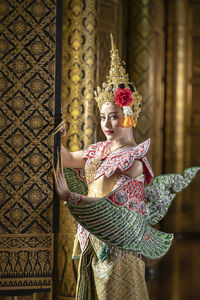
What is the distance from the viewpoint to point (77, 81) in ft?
12.0

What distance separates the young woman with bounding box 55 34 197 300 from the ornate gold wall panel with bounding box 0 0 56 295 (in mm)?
168

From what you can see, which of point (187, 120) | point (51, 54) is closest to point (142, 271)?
point (51, 54)

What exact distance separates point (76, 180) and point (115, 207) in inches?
20.3

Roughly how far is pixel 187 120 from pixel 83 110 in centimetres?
325

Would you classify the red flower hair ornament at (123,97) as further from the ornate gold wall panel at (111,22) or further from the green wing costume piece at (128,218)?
the ornate gold wall panel at (111,22)

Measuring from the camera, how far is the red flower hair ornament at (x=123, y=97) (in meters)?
2.60

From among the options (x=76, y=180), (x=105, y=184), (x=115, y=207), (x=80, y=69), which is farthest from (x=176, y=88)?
(x=115, y=207)

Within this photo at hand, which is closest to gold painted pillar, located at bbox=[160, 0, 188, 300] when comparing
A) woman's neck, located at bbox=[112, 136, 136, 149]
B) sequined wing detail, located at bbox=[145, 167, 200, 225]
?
sequined wing detail, located at bbox=[145, 167, 200, 225]

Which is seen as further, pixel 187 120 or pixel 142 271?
pixel 187 120

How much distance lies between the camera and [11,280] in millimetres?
2389

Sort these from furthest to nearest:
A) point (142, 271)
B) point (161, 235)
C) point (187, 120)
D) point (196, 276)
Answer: point (187, 120), point (196, 276), point (161, 235), point (142, 271)

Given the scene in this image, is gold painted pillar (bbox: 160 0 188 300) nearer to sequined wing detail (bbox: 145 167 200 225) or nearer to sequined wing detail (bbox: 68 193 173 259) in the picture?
sequined wing detail (bbox: 145 167 200 225)

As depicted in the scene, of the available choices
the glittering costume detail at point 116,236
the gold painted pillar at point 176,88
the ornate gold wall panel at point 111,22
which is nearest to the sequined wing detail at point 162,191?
the glittering costume detail at point 116,236

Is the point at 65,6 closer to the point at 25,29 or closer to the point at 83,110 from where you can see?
the point at 83,110
